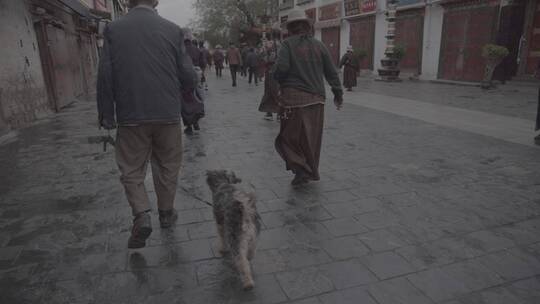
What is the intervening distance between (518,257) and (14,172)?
588 centimetres

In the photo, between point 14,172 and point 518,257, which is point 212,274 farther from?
point 14,172

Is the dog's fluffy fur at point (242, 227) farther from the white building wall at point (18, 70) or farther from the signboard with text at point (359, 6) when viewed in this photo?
the signboard with text at point (359, 6)

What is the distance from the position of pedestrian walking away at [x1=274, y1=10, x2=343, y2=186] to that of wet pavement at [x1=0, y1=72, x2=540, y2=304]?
399mm

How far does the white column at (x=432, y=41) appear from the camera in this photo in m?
17.5

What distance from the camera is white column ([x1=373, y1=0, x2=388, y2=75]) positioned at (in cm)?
2136

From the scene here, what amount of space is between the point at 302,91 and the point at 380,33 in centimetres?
1933

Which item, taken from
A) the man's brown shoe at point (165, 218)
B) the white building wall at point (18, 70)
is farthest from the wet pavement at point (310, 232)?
the white building wall at point (18, 70)

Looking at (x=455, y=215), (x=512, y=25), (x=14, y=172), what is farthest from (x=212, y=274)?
(x=512, y=25)

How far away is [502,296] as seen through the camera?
8.38 ft

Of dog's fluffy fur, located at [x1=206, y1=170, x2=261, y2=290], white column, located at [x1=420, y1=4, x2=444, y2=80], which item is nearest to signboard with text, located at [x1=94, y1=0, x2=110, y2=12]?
white column, located at [x1=420, y1=4, x2=444, y2=80]

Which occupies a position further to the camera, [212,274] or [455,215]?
[455,215]

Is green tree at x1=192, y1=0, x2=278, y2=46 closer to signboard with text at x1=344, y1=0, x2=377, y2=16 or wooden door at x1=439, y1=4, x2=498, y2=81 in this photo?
signboard with text at x1=344, y1=0, x2=377, y2=16

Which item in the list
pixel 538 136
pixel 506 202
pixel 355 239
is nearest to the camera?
pixel 355 239

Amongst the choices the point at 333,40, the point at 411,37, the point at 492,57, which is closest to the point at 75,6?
the point at 492,57
